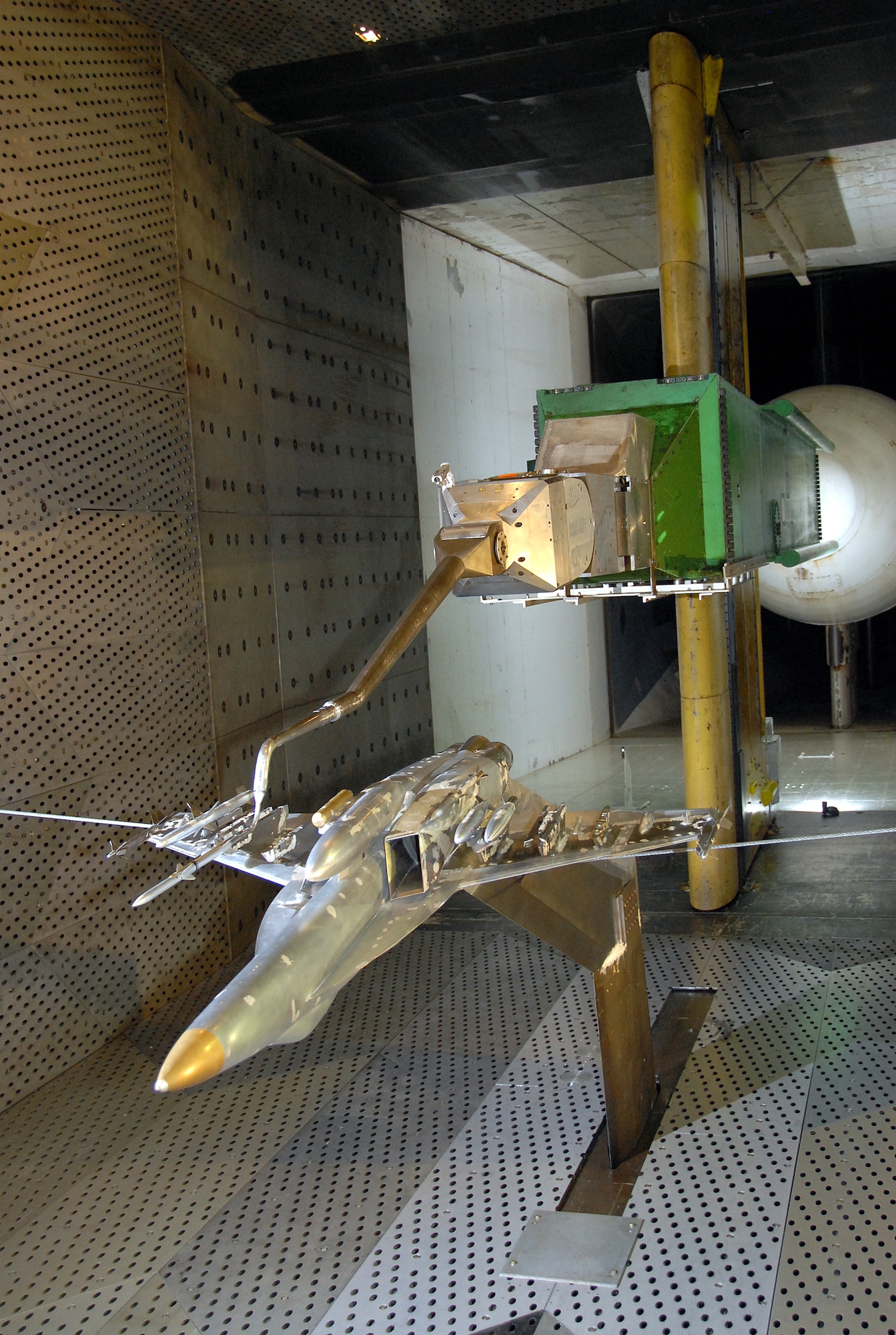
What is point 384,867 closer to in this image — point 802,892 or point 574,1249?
point 574,1249

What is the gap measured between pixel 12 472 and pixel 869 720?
29.4 feet

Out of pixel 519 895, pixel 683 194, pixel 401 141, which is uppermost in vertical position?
pixel 401 141

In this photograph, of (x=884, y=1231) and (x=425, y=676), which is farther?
(x=425, y=676)

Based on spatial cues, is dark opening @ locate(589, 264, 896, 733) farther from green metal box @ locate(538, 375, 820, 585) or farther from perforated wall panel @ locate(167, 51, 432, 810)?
green metal box @ locate(538, 375, 820, 585)

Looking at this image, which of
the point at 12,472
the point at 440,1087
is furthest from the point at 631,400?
the point at 440,1087

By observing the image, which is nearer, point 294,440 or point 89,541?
point 89,541

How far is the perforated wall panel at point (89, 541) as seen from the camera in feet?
14.5

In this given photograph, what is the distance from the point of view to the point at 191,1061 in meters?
1.94

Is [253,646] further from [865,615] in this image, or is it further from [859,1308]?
[865,615]

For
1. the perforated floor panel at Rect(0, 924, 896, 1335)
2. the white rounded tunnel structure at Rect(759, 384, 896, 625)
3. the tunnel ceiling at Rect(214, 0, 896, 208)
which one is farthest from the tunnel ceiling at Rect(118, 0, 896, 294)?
the perforated floor panel at Rect(0, 924, 896, 1335)

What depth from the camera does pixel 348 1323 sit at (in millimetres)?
2977

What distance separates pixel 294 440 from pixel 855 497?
474 cm

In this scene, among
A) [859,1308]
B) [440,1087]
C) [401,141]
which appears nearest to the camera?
[859,1308]

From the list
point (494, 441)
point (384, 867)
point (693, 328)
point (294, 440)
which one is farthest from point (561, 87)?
point (384, 867)
